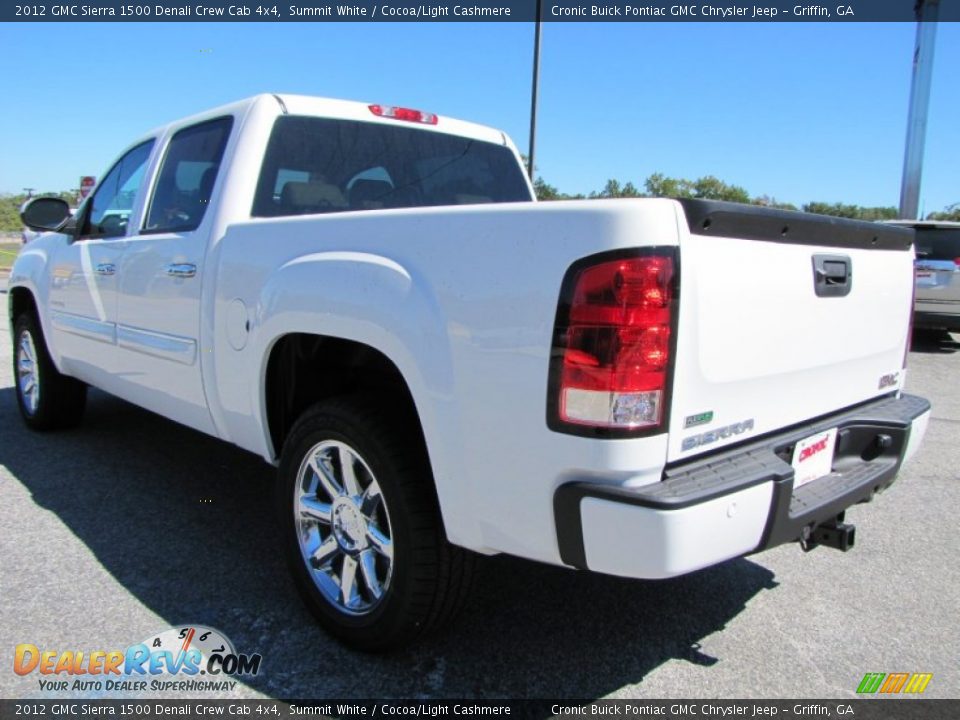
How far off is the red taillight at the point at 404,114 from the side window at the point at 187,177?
29.7 inches

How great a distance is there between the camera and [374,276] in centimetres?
227

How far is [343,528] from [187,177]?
6.68 ft

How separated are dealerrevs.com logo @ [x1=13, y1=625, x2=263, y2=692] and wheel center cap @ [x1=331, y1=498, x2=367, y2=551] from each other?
489 millimetres

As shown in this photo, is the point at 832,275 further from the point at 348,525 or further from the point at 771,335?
the point at 348,525

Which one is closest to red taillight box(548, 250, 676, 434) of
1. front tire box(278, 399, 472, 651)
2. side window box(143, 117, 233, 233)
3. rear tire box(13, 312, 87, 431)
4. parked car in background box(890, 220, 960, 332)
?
front tire box(278, 399, 472, 651)

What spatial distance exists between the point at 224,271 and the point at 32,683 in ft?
5.22

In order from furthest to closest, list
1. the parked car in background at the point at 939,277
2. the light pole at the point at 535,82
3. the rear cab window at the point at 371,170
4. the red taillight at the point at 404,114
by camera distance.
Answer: the light pole at the point at 535,82, the parked car in background at the point at 939,277, the red taillight at the point at 404,114, the rear cab window at the point at 371,170

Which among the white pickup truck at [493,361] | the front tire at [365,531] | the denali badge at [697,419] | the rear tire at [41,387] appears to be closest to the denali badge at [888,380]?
the white pickup truck at [493,361]

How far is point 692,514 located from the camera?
5.86ft

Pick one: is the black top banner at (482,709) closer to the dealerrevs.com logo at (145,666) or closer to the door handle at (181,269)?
the dealerrevs.com logo at (145,666)

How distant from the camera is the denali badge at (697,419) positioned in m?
1.92

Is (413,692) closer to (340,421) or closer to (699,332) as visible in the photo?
(340,421)

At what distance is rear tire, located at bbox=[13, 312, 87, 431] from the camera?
504cm

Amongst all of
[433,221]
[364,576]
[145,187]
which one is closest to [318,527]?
[364,576]
